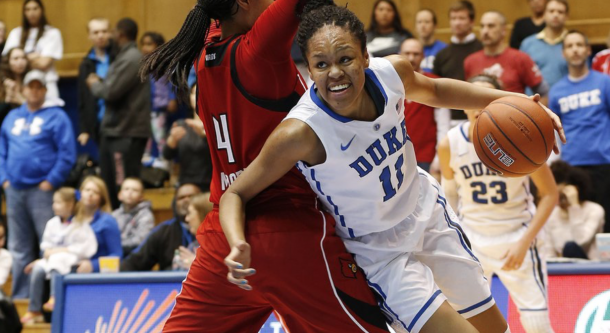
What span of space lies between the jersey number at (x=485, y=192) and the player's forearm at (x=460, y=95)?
156 cm

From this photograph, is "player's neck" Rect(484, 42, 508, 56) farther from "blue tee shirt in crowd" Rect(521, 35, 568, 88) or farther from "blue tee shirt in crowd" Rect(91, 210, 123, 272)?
"blue tee shirt in crowd" Rect(91, 210, 123, 272)

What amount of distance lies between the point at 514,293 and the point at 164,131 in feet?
15.0

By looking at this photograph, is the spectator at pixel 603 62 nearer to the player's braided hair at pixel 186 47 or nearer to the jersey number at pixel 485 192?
the jersey number at pixel 485 192

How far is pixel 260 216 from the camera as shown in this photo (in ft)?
10.1

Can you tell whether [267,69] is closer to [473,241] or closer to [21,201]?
[473,241]

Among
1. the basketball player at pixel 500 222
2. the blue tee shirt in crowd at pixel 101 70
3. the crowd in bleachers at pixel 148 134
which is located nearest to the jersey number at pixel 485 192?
the basketball player at pixel 500 222

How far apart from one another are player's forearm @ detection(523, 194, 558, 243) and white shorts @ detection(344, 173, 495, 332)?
1276 millimetres

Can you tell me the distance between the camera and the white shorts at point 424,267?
9.77 ft

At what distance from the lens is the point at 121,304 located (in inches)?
206

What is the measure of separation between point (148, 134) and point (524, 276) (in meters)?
4.13

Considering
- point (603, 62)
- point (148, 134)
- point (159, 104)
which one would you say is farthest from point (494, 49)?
point (159, 104)

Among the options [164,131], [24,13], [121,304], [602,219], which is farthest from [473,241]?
[24,13]

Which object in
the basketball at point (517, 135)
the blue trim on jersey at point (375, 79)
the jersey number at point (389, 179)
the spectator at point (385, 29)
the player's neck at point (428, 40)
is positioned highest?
the spectator at point (385, 29)

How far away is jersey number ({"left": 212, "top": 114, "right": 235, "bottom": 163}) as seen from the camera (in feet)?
10.4
